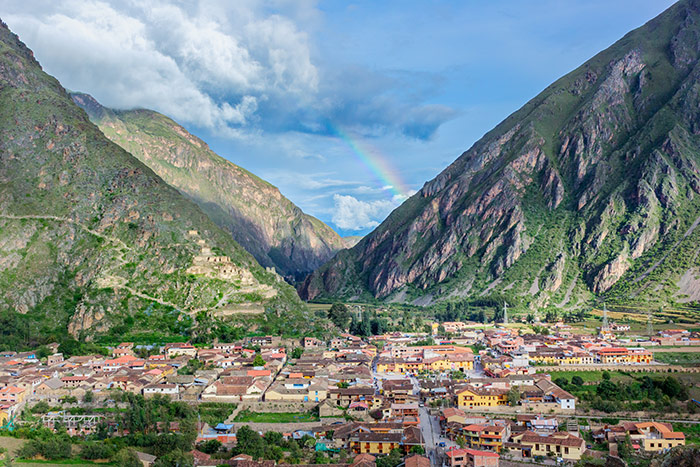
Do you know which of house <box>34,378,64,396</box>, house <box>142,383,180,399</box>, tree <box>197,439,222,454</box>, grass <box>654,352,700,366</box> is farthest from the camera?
grass <box>654,352,700,366</box>

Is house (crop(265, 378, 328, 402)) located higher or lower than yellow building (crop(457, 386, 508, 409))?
lower

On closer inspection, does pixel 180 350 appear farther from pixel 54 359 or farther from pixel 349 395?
pixel 349 395

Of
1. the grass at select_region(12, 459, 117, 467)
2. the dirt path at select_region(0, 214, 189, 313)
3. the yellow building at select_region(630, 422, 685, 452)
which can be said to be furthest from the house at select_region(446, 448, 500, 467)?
the dirt path at select_region(0, 214, 189, 313)

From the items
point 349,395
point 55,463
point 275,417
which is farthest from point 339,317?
point 55,463

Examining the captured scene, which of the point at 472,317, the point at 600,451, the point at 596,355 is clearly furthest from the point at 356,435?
the point at 472,317

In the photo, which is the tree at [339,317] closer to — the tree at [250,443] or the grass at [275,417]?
the grass at [275,417]

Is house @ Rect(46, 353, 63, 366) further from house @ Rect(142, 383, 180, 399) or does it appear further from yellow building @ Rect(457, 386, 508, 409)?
yellow building @ Rect(457, 386, 508, 409)
